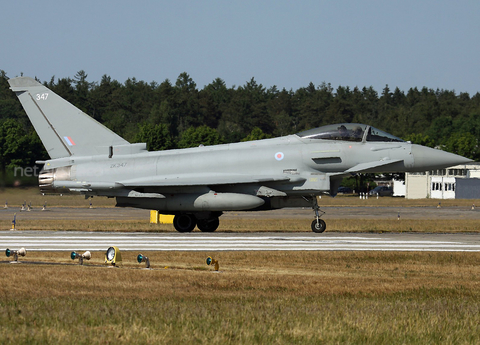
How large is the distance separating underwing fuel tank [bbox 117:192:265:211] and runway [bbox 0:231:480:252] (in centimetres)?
95

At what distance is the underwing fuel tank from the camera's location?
19.1 metres

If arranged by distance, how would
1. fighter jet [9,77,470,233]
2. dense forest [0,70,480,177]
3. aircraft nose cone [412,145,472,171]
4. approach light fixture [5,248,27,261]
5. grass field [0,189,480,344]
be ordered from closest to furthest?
grass field [0,189,480,344], approach light fixture [5,248,27,261], fighter jet [9,77,470,233], aircraft nose cone [412,145,472,171], dense forest [0,70,480,177]

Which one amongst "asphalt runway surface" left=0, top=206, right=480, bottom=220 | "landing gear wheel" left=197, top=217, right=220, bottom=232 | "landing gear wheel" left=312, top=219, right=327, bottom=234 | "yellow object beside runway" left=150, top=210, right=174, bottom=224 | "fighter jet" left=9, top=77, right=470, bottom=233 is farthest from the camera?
"asphalt runway surface" left=0, top=206, right=480, bottom=220

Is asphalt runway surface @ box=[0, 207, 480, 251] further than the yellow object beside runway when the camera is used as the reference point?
No

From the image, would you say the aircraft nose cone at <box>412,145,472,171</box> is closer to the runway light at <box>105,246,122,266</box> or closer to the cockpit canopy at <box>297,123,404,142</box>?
the cockpit canopy at <box>297,123,404,142</box>

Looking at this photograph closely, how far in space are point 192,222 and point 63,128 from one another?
551 centimetres

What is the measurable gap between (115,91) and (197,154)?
119 m

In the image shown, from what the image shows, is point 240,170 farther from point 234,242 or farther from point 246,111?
point 246,111

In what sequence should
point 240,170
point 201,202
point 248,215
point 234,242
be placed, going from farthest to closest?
point 248,215 < point 240,170 < point 201,202 < point 234,242

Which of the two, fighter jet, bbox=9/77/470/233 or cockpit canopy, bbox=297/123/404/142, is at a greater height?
cockpit canopy, bbox=297/123/404/142

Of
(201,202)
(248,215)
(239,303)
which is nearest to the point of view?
(239,303)

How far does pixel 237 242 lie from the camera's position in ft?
55.1

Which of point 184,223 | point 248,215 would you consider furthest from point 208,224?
point 248,215

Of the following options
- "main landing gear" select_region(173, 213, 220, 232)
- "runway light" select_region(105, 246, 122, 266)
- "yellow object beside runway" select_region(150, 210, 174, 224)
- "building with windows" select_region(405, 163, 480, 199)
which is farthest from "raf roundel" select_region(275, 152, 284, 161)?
"building with windows" select_region(405, 163, 480, 199)
